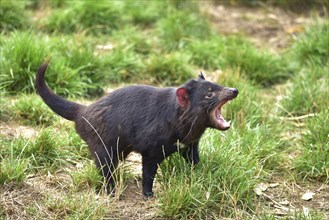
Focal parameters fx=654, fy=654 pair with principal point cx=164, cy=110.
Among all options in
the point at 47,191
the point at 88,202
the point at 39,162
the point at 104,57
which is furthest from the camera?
the point at 104,57

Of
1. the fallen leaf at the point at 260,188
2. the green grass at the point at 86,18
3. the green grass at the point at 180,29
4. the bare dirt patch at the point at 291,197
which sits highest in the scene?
the green grass at the point at 86,18

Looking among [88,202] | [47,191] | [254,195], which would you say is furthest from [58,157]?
[254,195]

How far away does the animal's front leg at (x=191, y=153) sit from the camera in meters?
4.57

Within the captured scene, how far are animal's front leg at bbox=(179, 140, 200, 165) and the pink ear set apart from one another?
14.1 inches

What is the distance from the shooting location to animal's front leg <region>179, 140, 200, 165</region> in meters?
4.57

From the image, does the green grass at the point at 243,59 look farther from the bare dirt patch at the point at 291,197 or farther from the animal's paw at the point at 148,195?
the animal's paw at the point at 148,195

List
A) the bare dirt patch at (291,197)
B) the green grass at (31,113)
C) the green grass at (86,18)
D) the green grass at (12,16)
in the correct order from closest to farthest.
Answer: the bare dirt patch at (291,197)
the green grass at (31,113)
the green grass at (12,16)
the green grass at (86,18)

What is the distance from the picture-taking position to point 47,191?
455 cm

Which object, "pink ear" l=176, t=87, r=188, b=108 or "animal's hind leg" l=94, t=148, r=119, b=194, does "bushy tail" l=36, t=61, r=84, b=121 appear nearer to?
"animal's hind leg" l=94, t=148, r=119, b=194

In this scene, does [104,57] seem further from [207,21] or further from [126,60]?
[207,21]

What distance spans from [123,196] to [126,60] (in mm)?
2688

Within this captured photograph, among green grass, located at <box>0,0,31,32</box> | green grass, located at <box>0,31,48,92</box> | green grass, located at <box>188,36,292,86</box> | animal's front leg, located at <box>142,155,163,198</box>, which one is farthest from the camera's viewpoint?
green grass, located at <box>0,0,31,32</box>

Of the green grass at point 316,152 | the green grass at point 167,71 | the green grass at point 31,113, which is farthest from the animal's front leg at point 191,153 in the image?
the green grass at point 167,71

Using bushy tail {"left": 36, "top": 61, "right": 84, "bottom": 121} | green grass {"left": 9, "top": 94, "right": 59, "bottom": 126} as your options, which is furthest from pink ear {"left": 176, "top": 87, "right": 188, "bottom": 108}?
green grass {"left": 9, "top": 94, "right": 59, "bottom": 126}
